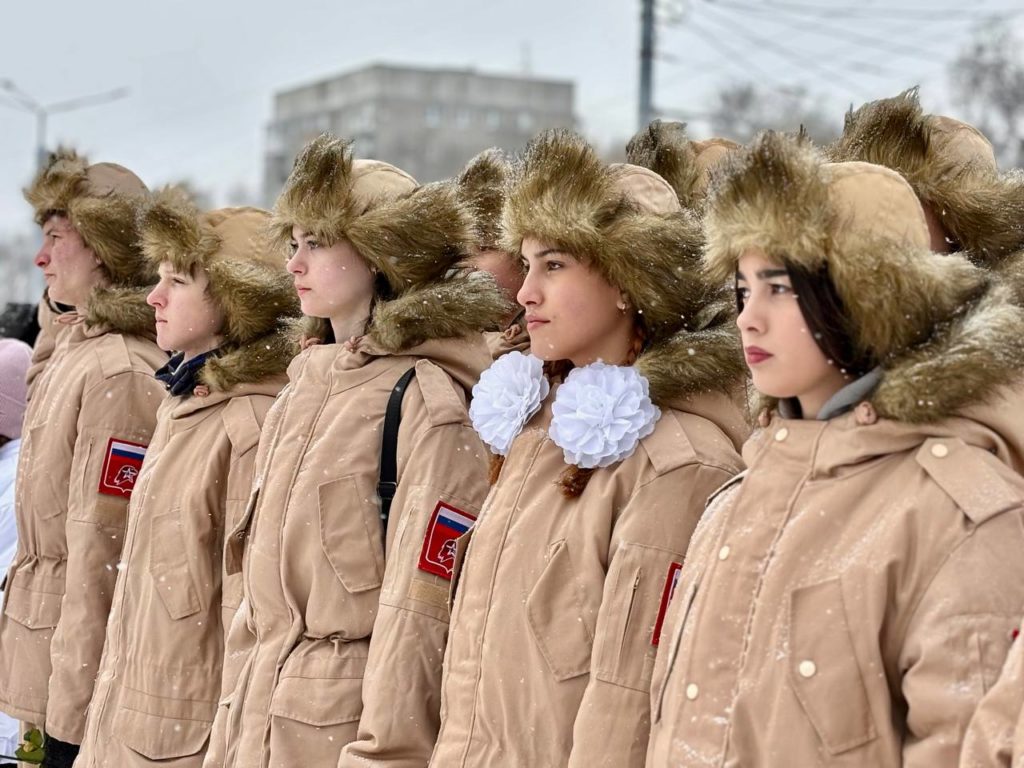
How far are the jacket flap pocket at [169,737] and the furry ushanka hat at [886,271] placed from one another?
297 centimetres

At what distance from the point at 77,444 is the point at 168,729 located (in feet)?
4.35

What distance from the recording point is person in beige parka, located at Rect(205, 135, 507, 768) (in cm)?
404

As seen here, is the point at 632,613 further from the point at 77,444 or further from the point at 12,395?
the point at 12,395

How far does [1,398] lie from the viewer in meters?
7.13

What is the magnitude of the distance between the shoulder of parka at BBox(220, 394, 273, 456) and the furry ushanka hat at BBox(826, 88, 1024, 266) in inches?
92.0

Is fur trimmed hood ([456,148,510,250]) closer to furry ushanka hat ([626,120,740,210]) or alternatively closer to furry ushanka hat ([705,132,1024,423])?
furry ushanka hat ([626,120,740,210])

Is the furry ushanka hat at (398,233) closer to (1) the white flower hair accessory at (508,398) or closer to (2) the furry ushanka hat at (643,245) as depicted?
(1) the white flower hair accessory at (508,398)

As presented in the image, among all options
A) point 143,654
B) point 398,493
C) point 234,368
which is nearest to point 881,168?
point 398,493

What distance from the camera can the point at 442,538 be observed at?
4.08 meters

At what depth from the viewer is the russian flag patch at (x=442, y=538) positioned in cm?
405

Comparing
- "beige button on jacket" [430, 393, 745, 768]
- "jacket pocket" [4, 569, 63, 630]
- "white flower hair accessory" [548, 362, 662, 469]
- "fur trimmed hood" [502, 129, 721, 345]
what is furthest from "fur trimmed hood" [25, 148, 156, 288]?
"white flower hair accessory" [548, 362, 662, 469]

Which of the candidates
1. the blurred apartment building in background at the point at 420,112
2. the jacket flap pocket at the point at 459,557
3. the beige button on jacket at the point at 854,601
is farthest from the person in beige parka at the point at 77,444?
the blurred apartment building in background at the point at 420,112

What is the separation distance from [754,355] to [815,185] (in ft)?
1.15

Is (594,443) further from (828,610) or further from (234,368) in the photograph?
(234,368)
